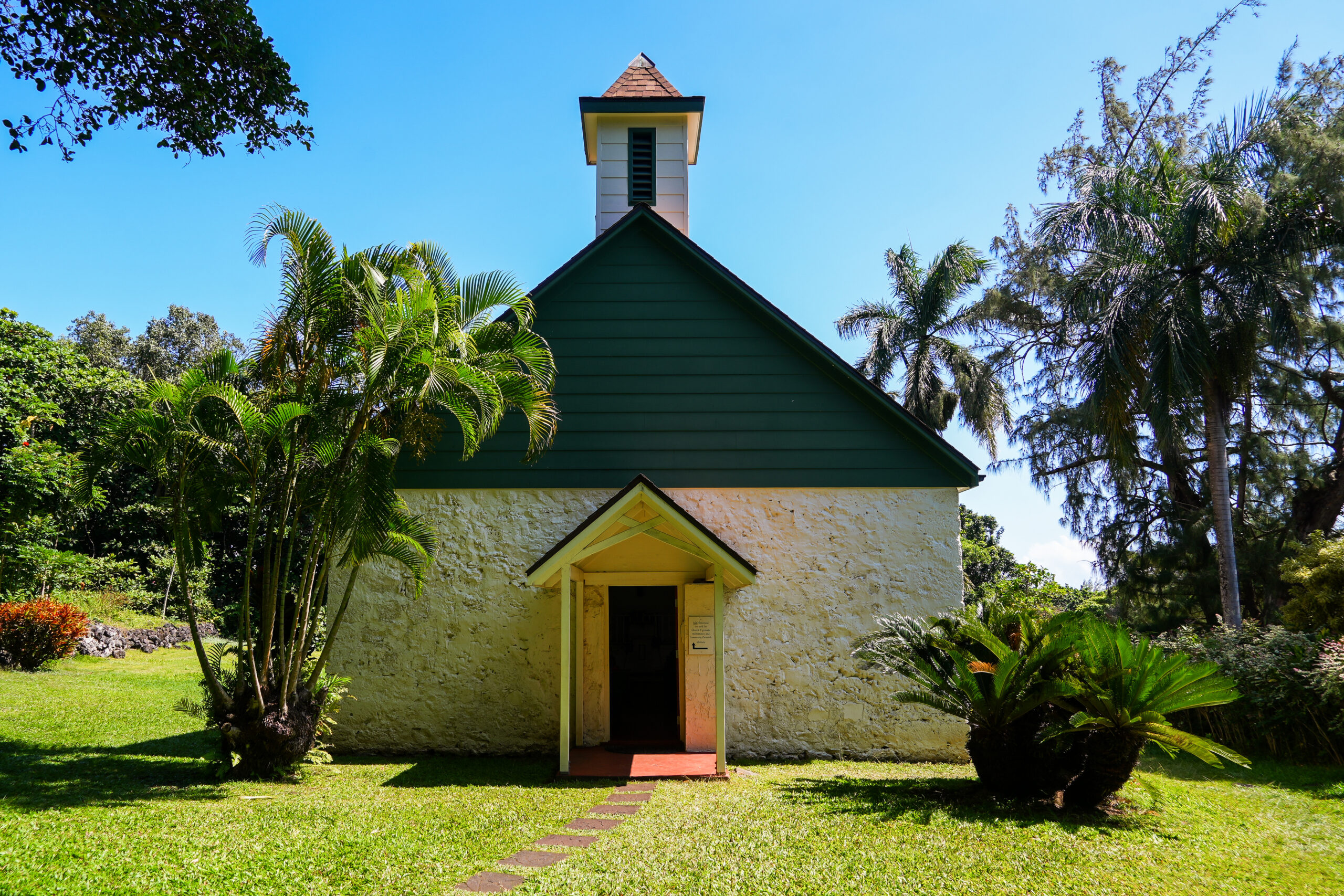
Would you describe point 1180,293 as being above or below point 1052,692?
above

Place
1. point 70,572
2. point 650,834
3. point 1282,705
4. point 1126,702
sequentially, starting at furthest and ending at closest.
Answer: point 70,572
point 1282,705
point 1126,702
point 650,834

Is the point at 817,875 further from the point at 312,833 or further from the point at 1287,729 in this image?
the point at 1287,729

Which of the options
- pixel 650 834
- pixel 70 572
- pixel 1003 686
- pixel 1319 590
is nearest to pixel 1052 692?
pixel 1003 686

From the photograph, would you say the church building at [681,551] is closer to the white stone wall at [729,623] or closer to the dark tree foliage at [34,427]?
the white stone wall at [729,623]

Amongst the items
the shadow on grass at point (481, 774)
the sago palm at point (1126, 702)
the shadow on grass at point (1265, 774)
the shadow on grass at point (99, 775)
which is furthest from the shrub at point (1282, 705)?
the shadow on grass at point (99, 775)

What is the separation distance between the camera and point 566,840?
21.1 feet

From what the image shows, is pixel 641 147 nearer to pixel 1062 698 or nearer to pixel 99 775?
pixel 1062 698

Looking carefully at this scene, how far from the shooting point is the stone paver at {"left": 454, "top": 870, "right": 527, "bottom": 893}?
517 cm

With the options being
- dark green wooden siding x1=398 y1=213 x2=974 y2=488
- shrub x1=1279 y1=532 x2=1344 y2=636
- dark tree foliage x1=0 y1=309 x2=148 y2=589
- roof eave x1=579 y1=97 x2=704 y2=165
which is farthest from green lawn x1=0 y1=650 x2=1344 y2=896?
roof eave x1=579 y1=97 x2=704 y2=165

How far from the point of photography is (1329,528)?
65.8 ft

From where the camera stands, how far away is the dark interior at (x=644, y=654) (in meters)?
13.2

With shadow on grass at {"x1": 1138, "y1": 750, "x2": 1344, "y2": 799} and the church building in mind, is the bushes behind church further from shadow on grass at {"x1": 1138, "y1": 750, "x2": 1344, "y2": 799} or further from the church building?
shadow on grass at {"x1": 1138, "y1": 750, "x2": 1344, "y2": 799}

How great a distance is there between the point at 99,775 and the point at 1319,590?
1760cm

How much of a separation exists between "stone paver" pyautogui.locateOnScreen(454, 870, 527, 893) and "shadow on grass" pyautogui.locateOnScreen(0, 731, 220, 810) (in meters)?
3.72
